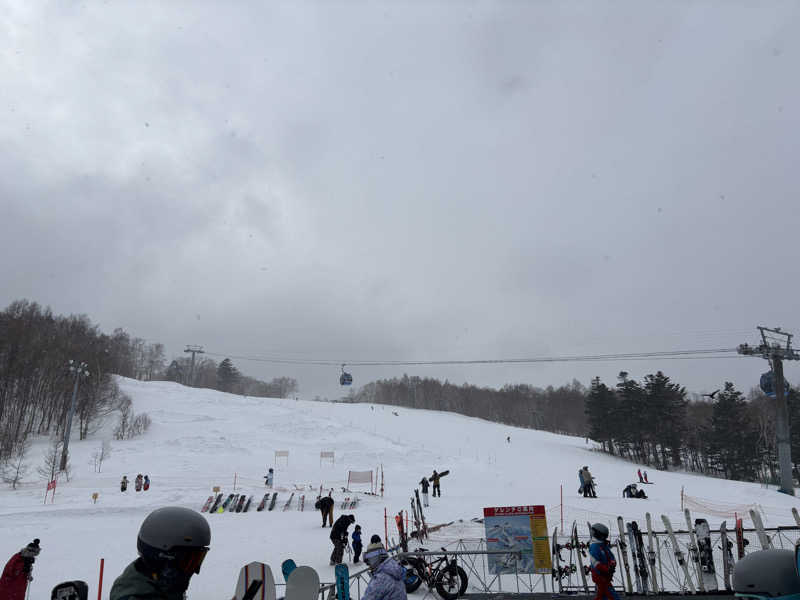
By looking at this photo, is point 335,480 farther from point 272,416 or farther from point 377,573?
point 377,573

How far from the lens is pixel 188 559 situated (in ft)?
9.39

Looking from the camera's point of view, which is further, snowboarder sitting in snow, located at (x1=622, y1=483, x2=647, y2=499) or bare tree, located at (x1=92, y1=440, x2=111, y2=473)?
bare tree, located at (x1=92, y1=440, x2=111, y2=473)

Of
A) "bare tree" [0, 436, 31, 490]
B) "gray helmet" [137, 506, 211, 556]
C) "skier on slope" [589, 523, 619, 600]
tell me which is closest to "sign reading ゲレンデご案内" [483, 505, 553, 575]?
"skier on slope" [589, 523, 619, 600]

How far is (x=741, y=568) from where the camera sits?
3.19m

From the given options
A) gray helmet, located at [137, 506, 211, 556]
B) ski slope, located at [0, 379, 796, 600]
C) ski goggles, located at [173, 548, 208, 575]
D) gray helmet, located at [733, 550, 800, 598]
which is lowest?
ski slope, located at [0, 379, 796, 600]

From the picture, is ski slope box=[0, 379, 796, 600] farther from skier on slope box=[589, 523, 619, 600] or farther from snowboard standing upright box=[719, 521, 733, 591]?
snowboard standing upright box=[719, 521, 733, 591]

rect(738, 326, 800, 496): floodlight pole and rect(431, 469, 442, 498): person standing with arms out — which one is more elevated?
rect(738, 326, 800, 496): floodlight pole

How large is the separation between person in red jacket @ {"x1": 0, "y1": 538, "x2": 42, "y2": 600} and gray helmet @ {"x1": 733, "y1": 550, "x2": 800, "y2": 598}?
33.1ft

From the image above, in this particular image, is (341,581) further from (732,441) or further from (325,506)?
(732,441)

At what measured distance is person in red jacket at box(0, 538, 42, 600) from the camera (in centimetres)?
846

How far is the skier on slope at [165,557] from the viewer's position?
2.54 metres

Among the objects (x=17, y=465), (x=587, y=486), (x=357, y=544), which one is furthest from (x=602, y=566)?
(x=17, y=465)

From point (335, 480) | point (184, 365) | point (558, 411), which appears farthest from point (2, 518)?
point (184, 365)

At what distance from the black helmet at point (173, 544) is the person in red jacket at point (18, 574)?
7.81 meters
